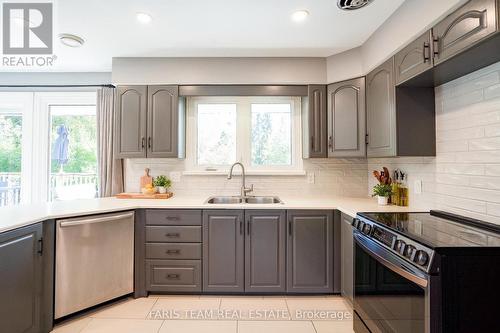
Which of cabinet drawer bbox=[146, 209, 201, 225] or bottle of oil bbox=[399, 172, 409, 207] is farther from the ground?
bottle of oil bbox=[399, 172, 409, 207]

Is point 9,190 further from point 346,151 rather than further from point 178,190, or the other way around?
point 346,151

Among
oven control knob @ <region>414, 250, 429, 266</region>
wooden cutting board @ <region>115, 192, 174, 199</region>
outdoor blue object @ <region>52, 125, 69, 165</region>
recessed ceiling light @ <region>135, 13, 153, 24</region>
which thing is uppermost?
recessed ceiling light @ <region>135, 13, 153, 24</region>

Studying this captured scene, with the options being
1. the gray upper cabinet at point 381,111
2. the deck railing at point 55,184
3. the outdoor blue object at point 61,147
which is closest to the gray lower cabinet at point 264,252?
the gray upper cabinet at point 381,111

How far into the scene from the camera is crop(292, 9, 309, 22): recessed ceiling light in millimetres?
2031

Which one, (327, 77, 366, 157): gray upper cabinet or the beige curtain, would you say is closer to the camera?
(327, 77, 366, 157): gray upper cabinet

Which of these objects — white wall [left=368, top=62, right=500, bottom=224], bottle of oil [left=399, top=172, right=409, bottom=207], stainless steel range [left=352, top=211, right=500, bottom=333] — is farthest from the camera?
bottle of oil [left=399, top=172, right=409, bottom=207]

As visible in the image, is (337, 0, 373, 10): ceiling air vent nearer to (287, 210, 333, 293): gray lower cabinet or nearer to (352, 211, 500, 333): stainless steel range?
(352, 211, 500, 333): stainless steel range

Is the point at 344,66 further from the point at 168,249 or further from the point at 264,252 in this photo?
the point at 168,249

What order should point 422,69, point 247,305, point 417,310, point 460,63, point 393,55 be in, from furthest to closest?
point 247,305 < point 393,55 < point 422,69 < point 460,63 < point 417,310

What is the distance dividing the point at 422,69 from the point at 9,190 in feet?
14.9

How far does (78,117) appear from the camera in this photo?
3271 millimetres

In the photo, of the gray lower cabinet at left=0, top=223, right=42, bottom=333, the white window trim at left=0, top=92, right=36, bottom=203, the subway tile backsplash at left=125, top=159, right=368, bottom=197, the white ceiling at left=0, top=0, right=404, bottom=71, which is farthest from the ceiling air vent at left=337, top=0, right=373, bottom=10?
the white window trim at left=0, top=92, right=36, bottom=203

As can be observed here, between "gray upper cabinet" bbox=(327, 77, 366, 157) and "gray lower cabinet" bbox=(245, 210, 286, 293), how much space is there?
935 millimetres

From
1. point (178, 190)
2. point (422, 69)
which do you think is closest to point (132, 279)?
point (178, 190)
